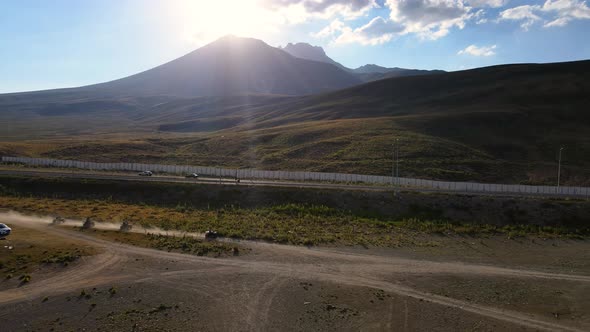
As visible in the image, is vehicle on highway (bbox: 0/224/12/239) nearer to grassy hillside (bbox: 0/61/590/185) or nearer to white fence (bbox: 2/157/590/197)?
white fence (bbox: 2/157/590/197)

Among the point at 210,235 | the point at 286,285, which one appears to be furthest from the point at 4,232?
the point at 286,285

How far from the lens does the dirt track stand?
24391mm

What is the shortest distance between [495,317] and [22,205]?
183 feet

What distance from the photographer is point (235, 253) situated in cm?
3559

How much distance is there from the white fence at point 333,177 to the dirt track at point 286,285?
1178 inches

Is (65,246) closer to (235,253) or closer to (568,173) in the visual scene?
(235,253)

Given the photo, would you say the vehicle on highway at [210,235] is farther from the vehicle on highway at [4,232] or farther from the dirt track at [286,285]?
the vehicle on highway at [4,232]

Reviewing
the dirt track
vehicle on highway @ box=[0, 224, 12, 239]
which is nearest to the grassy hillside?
the dirt track

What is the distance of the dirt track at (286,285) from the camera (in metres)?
24.4

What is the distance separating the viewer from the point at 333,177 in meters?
72.8

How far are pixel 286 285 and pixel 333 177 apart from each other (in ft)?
147

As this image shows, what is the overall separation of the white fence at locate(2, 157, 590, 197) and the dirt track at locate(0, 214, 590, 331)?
29.9 meters

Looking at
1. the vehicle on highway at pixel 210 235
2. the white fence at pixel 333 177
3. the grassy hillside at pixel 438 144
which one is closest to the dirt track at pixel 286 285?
the vehicle on highway at pixel 210 235

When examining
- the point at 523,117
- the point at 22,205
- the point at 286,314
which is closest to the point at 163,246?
the point at 286,314
